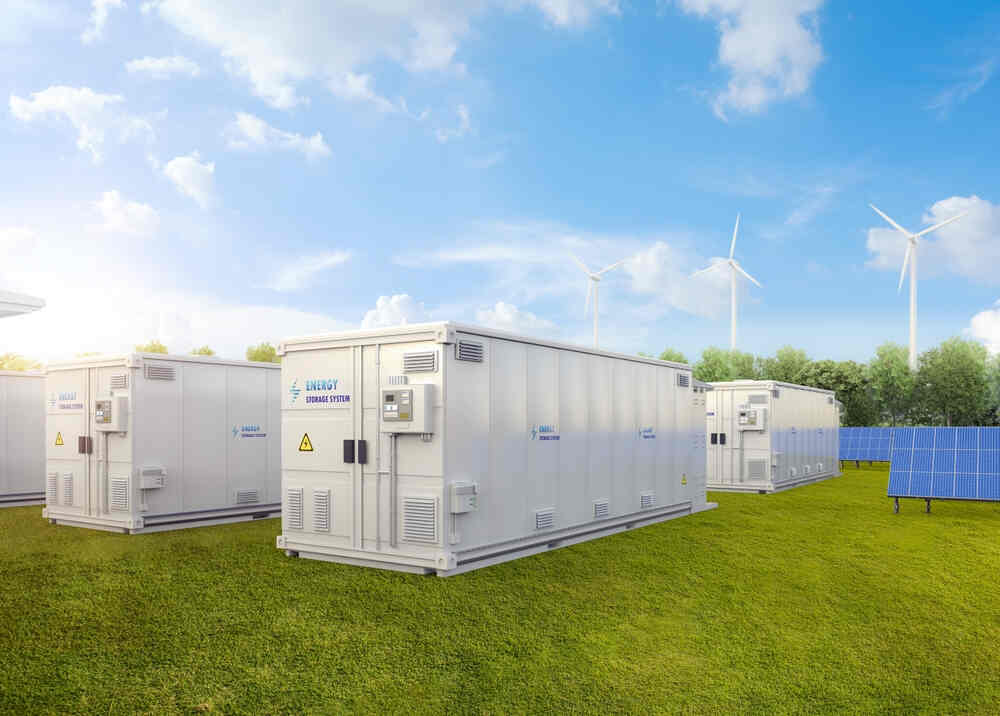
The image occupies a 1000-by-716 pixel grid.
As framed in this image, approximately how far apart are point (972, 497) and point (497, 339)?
1113 centimetres

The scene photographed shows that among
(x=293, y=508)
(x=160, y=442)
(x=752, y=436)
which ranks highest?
(x=160, y=442)

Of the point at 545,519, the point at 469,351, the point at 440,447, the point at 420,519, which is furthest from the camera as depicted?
the point at 545,519

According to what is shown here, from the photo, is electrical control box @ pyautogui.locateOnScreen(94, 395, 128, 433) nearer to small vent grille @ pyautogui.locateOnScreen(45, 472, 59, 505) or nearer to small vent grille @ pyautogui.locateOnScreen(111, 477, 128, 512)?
small vent grille @ pyautogui.locateOnScreen(111, 477, 128, 512)

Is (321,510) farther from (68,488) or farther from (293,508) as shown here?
(68,488)

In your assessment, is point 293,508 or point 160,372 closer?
point 293,508

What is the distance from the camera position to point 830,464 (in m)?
28.4

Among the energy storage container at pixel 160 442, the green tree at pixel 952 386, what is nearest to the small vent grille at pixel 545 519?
the energy storage container at pixel 160 442

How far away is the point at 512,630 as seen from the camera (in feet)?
25.3

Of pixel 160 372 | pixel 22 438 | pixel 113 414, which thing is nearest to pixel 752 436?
pixel 160 372

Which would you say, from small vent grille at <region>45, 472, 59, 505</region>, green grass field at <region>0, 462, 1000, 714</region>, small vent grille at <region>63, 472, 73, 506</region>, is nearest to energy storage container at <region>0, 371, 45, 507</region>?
small vent grille at <region>45, 472, 59, 505</region>

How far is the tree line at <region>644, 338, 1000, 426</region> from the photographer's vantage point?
181ft

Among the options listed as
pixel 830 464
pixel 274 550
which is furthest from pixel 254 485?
pixel 830 464

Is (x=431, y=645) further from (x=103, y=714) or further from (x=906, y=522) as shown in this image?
(x=906, y=522)

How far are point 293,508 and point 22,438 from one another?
10709mm
